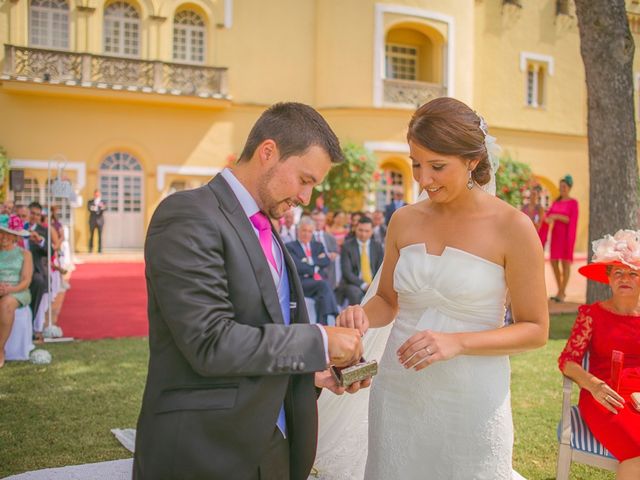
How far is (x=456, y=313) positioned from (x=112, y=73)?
60.1 feet

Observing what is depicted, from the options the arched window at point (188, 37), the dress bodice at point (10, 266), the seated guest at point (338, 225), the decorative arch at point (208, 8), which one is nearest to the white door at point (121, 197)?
the arched window at point (188, 37)

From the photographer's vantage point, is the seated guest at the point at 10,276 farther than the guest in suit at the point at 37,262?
No

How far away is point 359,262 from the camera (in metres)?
9.53

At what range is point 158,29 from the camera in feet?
64.1

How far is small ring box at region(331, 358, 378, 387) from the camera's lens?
7.01ft

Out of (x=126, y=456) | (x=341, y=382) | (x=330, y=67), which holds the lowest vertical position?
(x=126, y=456)

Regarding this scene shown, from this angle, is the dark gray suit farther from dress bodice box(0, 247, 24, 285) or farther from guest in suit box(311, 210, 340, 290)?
dress bodice box(0, 247, 24, 285)

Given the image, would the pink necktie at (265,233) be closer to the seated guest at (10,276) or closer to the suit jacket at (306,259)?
the seated guest at (10,276)

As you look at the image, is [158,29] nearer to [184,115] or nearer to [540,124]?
[184,115]

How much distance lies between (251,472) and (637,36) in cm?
2836

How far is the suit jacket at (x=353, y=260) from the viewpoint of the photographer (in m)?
9.40

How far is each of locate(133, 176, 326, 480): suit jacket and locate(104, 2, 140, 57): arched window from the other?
19.2 metres

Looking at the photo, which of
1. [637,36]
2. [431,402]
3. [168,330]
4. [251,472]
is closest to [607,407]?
[431,402]

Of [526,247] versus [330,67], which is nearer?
[526,247]
